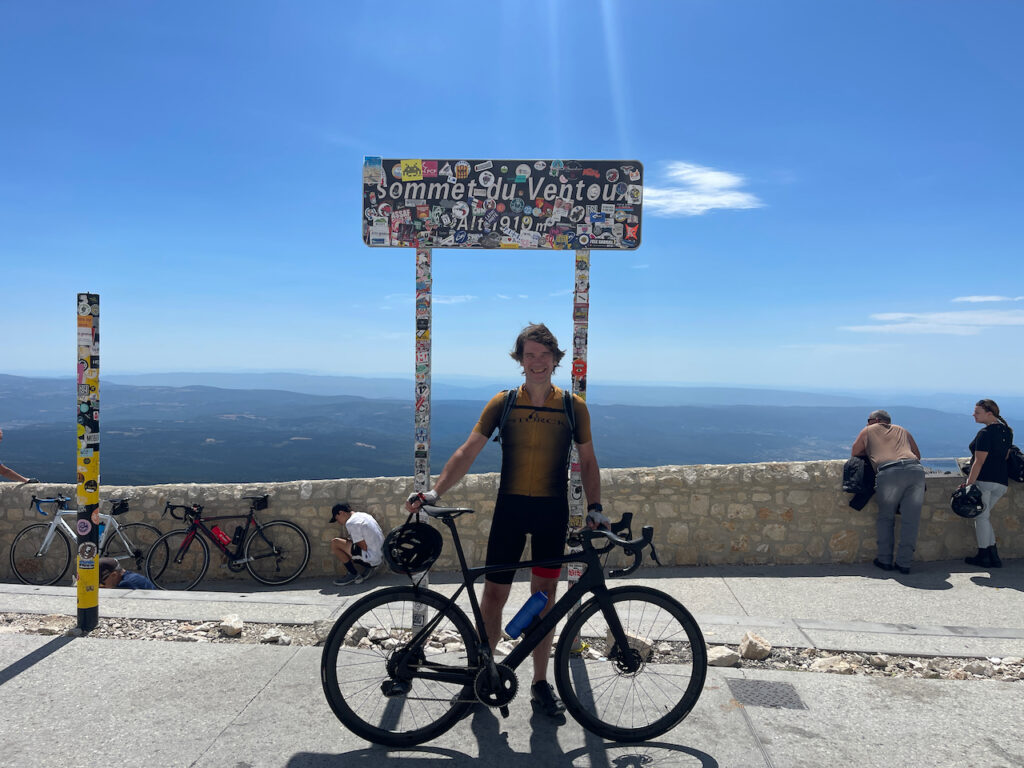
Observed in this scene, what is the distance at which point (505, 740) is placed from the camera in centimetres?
302

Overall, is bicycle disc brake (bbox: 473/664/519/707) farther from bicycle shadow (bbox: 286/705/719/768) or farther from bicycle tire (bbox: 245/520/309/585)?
bicycle tire (bbox: 245/520/309/585)

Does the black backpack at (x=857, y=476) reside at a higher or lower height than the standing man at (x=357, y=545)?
higher

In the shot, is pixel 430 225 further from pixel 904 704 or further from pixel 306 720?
pixel 904 704

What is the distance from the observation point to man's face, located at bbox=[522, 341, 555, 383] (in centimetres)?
324

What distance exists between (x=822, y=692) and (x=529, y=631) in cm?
173

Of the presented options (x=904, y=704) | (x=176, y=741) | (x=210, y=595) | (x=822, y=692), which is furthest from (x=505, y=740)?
(x=210, y=595)

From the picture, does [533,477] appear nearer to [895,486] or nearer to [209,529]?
[895,486]

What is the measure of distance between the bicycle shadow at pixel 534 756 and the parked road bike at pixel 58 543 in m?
6.50

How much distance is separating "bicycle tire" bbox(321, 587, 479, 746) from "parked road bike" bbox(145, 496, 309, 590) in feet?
15.7


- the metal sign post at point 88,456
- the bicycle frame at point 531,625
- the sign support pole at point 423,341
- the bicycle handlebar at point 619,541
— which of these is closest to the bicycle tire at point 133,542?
the metal sign post at point 88,456

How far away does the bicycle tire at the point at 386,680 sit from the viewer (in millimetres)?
2934

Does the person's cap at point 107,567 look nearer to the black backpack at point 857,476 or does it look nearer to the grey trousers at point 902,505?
the black backpack at point 857,476

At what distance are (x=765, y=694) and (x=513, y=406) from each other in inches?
82.9

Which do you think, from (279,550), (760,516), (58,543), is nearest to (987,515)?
(760,516)
